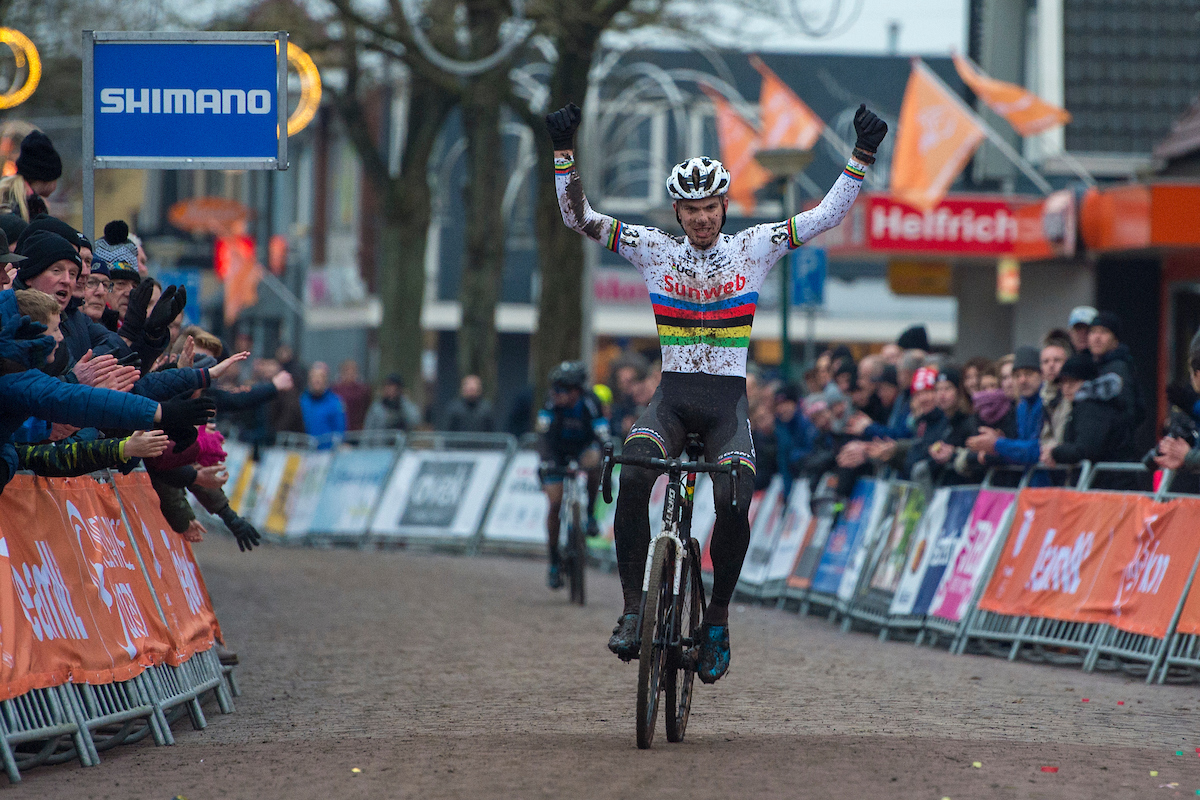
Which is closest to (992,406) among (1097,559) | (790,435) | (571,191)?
(1097,559)

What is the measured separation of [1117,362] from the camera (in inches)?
463

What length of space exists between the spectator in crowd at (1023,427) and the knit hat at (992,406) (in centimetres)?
9

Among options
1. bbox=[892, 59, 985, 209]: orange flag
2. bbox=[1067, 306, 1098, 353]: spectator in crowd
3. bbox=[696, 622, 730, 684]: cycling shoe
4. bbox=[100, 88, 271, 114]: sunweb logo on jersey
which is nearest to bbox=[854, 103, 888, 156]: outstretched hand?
bbox=[696, 622, 730, 684]: cycling shoe

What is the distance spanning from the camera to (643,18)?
25.2m

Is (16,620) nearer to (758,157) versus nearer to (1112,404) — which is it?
(1112,404)

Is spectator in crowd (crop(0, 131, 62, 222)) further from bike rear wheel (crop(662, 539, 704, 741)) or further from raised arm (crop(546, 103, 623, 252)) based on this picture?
bike rear wheel (crop(662, 539, 704, 741))

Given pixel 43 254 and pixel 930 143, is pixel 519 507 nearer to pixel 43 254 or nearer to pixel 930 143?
pixel 930 143

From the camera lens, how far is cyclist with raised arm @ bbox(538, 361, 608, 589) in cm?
1553

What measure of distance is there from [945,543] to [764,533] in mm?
3830

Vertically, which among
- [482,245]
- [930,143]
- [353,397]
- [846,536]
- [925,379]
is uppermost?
[930,143]

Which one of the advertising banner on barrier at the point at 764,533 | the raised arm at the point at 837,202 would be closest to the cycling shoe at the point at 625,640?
the raised arm at the point at 837,202

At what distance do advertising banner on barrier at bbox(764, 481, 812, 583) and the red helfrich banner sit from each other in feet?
11.4

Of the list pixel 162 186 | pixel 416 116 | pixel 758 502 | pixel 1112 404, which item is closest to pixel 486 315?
pixel 416 116

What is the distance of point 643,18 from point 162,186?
40489 mm
